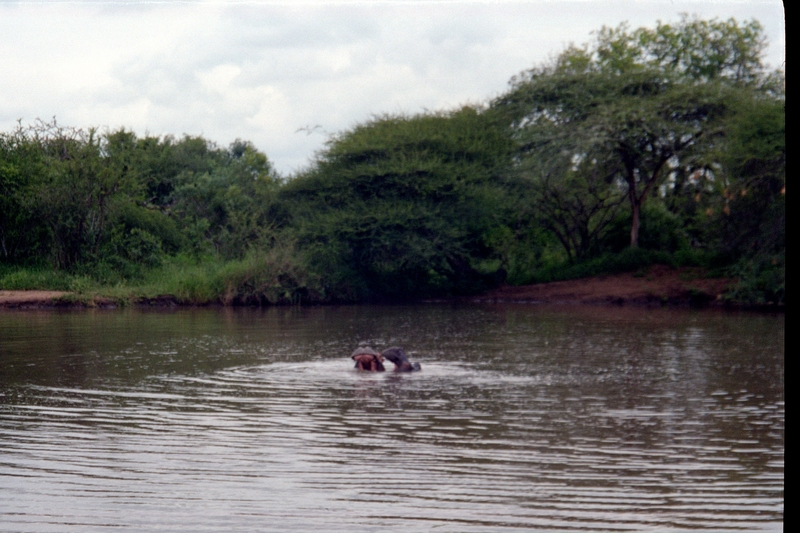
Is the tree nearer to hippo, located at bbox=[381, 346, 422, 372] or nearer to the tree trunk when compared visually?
the tree trunk

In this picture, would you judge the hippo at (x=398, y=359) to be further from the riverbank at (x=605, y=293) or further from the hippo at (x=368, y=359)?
the riverbank at (x=605, y=293)

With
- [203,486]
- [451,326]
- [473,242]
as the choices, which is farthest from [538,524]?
[473,242]

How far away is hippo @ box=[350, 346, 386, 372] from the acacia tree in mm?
20301

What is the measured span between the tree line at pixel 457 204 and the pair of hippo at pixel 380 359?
17.7m

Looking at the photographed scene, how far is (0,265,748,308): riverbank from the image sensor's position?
2709 cm

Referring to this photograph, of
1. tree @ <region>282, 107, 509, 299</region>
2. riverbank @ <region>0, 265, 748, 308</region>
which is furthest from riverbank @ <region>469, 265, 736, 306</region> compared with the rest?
tree @ <region>282, 107, 509, 299</region>

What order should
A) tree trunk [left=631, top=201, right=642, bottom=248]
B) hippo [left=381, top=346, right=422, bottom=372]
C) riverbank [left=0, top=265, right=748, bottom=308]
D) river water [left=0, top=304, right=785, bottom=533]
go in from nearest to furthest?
river water [left=0, top=304, right=785, bottom=533]
hippo [left=381, top=346, right=422, bottom=372]
riverbank [left=0, top=265, right=748, bottom=308]
tree trunk [left=631, top=201, right=642, bottom=248]

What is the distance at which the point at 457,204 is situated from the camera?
3222 centimetres

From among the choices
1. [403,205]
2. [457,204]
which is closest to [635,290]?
[457,204]

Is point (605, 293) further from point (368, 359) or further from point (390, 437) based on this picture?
point (390, 437)

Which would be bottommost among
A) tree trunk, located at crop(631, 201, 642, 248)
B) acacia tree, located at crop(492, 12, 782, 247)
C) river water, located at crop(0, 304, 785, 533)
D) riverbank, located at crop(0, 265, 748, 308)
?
river water, located at crop(0, 304, 785, 533)

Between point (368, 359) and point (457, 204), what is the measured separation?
20859mm

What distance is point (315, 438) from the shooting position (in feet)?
23.1

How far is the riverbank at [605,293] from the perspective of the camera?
2709 centimetres
